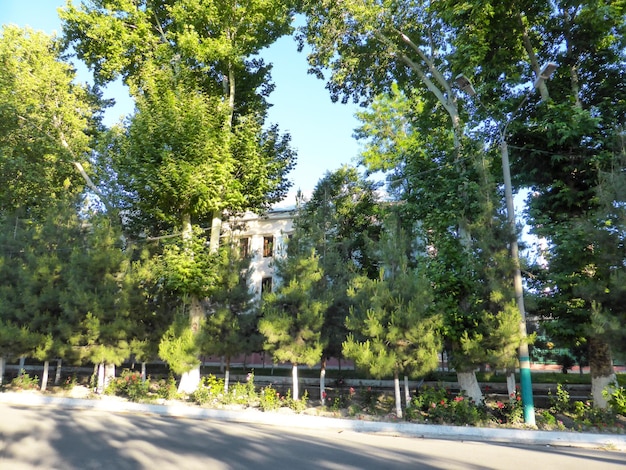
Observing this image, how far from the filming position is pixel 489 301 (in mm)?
12102

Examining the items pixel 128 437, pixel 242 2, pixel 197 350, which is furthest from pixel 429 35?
pixel 128 437

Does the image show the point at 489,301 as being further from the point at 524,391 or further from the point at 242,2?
the point at 242,2

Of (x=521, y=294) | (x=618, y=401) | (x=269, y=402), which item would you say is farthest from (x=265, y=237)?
(x=618, y=401)

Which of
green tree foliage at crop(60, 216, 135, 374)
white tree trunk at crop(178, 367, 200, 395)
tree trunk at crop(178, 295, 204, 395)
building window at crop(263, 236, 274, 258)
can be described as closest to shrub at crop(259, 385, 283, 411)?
tree trunk at crop(178, 295, 204, 395)

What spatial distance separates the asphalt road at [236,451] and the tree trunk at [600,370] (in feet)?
13.6

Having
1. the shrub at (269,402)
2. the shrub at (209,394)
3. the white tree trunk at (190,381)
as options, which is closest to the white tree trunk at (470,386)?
the shrub at (269,402)

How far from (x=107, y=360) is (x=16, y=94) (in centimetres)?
1511

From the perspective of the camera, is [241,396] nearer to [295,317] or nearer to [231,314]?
[231,314]

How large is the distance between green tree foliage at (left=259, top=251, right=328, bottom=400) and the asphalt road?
11.9ft

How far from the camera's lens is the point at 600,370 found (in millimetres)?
12391

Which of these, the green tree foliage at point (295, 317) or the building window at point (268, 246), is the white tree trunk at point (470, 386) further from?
the building window at point (268, 246)

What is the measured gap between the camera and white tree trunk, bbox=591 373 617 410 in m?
12.0

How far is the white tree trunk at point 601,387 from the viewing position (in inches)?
471

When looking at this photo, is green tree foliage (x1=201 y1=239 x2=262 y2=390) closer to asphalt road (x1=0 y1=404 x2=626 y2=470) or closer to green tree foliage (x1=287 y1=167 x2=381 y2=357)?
green tree foliage (x1=287 y1=167 x2=381 y2=357)
